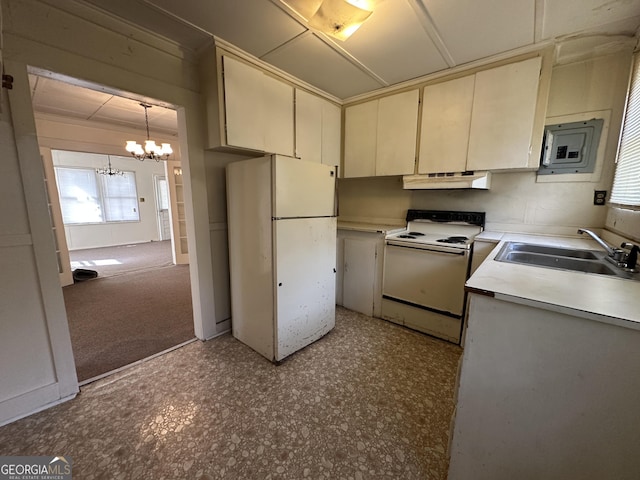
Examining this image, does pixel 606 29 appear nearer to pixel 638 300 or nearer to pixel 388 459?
pixel 638 300

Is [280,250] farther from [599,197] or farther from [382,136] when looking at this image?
[599,197]

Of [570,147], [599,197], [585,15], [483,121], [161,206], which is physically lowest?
[161,206]

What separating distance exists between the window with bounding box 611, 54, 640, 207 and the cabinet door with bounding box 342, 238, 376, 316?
1.81 meters

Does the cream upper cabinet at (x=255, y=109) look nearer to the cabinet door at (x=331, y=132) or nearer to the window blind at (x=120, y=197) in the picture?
the cabinet door at (x=331, y=132)

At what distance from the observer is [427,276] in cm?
236

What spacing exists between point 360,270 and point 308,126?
5.47 feet

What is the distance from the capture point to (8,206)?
1.39 m

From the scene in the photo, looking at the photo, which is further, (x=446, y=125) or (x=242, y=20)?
(x=446, y=125)

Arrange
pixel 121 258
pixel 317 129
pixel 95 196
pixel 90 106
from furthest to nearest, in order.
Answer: pixel 95 196 < pixel 121 258 < pixel 90 106 < pixel 317 129

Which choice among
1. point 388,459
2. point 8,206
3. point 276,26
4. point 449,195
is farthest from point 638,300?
point 8,206

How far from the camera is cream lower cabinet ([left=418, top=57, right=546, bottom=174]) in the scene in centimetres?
201

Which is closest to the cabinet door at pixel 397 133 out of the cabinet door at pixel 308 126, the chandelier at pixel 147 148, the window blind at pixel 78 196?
the cabinet door at pixel 308 126

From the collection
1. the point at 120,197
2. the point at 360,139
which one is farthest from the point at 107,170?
the point at 360,139

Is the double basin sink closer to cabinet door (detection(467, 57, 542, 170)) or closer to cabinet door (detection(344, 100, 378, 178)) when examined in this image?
cabinet door (detection(467, 57, 542, 170))
